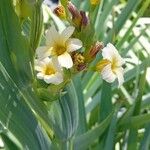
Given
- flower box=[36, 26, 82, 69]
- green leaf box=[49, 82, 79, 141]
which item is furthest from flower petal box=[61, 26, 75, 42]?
green leaf box=[49, 82, 79, 141]

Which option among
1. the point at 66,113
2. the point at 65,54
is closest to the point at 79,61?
the point at 65,54

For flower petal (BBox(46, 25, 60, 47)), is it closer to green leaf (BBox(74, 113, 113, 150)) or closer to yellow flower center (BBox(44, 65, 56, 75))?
yellow flower center (BBox(44, 65, 56, 75))

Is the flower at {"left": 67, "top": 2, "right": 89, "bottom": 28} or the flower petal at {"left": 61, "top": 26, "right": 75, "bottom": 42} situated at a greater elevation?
the flower at {"left": 67, "top": 2, "right": 89, "bottom": 28}

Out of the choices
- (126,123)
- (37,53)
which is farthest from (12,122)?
(126,123)

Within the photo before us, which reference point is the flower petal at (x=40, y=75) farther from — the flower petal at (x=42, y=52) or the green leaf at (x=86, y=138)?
the green leaf at (x=86, y=138)

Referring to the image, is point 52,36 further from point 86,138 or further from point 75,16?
point 86,138

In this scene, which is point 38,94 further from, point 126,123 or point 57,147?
point 126,123

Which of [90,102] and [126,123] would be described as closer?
[126,123]
